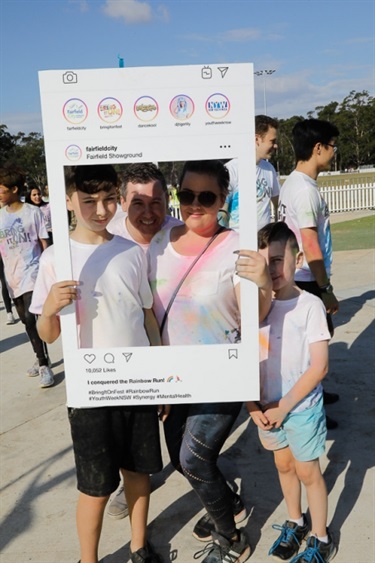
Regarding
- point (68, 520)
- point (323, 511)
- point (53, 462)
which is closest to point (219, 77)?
point (323, 511)

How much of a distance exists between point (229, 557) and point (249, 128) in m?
1.83

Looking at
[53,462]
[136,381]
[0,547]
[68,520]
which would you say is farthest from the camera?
[53,462]

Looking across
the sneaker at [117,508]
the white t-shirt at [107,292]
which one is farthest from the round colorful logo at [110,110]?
the sneaker at [117,508]

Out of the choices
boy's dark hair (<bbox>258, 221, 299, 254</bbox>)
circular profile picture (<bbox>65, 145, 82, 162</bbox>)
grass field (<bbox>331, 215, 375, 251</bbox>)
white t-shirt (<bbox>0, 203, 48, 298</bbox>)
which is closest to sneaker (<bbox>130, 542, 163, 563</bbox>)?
boy's dark hair (<bbox>258, 221, 299, 254</bbox>)

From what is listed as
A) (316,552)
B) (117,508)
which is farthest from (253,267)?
(117,508)

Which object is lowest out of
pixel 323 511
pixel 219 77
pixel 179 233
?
pixel 323 511

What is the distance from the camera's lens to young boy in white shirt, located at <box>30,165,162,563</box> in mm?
1985

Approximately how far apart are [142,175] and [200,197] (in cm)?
40

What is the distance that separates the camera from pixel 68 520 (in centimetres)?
284

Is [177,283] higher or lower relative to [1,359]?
higher

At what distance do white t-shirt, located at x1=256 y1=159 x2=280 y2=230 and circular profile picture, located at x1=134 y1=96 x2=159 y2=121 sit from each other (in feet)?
8.46

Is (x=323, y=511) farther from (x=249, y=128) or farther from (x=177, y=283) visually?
(x=249, y=128)

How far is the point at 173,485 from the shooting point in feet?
10.3

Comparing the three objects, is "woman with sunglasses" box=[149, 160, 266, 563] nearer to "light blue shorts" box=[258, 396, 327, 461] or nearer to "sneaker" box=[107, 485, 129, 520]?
"light blue shorts" box=[258, 396, 327, 461]
